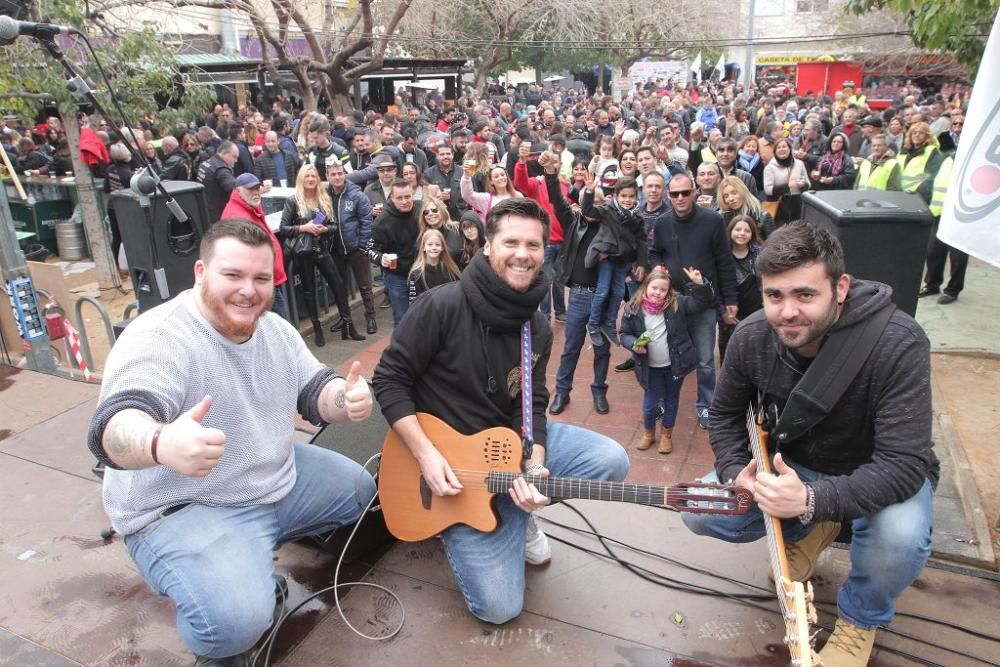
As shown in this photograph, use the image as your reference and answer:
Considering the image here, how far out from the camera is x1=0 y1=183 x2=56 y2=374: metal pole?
5590 millimetres

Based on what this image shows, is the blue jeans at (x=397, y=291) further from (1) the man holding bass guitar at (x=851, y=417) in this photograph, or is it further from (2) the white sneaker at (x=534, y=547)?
(1) the man holding bass guitar at (x=851, y=417)

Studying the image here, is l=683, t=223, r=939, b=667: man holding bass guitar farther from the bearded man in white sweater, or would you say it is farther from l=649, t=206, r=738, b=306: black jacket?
l=649, t=206, r=738, b=306: black jacket

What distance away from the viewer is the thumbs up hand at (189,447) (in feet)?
7.13

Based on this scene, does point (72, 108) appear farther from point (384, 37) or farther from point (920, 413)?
point (920, 413)

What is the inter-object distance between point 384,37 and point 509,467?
13.9 meters


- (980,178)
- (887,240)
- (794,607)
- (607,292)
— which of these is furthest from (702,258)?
(794,607)

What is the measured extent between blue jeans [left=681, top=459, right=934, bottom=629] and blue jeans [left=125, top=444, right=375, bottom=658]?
70.3 inches

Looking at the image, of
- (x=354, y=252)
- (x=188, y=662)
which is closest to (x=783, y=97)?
(x=354, y=252)

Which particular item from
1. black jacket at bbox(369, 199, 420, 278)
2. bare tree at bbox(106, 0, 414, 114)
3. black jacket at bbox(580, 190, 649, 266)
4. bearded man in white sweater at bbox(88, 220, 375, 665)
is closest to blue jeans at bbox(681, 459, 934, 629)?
bearded man in white sweater at bbox(88, 220, 375, 665)

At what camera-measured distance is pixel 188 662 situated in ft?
9.21

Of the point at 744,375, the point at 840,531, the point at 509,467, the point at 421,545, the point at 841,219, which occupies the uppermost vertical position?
the point at 841,219

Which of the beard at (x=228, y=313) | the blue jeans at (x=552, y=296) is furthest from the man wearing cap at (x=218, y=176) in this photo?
the beard at (x=228, y=313)

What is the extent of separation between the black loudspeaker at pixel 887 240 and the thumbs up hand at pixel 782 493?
4.52 feet

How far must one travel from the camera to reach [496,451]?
305cm
